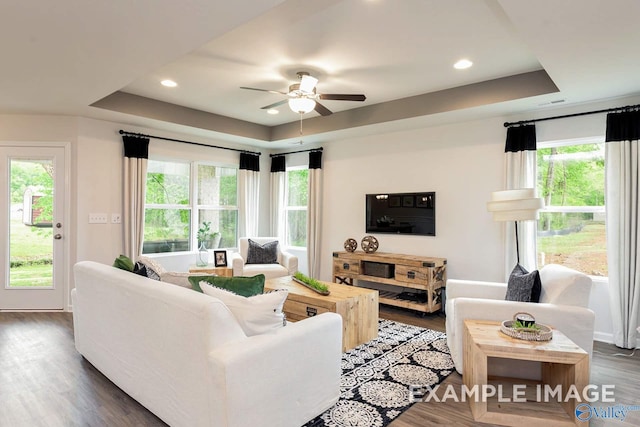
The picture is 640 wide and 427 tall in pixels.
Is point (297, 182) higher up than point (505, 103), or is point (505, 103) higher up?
point (505, 103)

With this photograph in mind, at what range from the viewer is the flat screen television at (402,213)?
494 cm

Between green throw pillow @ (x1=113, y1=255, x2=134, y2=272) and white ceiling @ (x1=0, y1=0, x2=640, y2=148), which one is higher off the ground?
white ceiling @ (x1=0, y1=0, x2=640, y2=148)

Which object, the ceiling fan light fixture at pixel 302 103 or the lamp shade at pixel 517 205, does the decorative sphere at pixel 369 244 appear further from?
the ceiling fan light fixture at pixel 302 103

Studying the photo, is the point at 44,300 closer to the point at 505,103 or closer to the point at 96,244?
the point at 96,244

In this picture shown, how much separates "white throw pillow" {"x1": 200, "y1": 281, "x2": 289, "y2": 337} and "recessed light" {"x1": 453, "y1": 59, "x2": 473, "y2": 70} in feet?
9.17

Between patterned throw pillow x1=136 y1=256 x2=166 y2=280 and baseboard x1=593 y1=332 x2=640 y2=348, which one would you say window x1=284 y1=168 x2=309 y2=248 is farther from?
baseboard x1=593 y1=332 x2=640 y2=348

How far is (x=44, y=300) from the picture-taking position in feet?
15.1

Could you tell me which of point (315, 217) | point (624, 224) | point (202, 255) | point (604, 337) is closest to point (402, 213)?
point (315, 217)

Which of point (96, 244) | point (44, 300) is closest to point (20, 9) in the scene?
point (96, 244)

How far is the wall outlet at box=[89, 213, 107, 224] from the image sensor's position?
4.71 metres

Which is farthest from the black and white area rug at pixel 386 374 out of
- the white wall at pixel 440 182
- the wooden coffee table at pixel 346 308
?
the white wall at pixel 440 182

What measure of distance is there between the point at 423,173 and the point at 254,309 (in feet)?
12.0

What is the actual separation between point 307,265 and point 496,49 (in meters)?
4.08

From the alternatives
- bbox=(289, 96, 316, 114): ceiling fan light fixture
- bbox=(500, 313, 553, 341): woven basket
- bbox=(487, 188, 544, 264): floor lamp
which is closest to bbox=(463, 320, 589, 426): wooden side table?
bbox=(500, 313, 553, 341): woven basket
